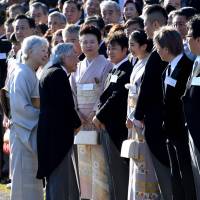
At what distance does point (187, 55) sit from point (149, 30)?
0.99 m

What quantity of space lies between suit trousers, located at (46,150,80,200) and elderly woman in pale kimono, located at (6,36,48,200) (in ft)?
1.10

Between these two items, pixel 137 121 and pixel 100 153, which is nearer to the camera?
pixel 137 121

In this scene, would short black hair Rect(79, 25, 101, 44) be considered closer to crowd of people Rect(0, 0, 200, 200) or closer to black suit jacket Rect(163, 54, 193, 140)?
crowd of people Rect(0, 0, 200, 200)

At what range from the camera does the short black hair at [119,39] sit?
9406mm

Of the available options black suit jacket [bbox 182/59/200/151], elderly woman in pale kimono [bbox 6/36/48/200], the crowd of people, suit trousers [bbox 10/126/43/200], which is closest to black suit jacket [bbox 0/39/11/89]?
the crowd of people

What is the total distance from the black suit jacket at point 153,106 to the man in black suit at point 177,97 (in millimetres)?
203

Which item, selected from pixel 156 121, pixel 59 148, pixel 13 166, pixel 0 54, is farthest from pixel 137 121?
pixel 0 54

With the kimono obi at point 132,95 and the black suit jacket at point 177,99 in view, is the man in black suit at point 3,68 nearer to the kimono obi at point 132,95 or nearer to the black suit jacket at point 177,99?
the kimono obi at point 132,95

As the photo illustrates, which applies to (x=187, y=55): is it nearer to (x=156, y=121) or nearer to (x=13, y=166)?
(x=156, y=121)

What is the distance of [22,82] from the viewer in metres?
9.16

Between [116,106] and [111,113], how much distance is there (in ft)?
0.31

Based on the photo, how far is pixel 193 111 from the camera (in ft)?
25.7

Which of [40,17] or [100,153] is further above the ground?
[40,17]

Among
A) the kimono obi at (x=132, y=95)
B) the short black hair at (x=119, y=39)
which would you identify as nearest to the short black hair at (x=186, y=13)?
the short black hair at (x=119, y=39)
